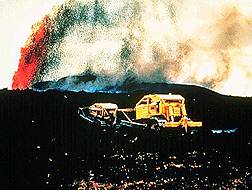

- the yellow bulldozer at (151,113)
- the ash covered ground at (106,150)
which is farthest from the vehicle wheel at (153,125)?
the ash covered ground at (106,150)

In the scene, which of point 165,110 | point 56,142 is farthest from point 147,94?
point 56,142

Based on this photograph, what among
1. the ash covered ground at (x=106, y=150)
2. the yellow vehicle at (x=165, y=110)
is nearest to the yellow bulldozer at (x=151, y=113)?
the yellow vehicle at (x=165, y=110)

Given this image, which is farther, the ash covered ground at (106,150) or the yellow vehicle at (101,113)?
the yellow vehicle at (101,113)

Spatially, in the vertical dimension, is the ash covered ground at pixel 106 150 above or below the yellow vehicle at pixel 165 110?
below

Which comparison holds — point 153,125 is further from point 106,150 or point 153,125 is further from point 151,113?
point 106,150

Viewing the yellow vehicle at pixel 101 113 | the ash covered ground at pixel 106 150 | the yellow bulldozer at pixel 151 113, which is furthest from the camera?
the yellow bulldozer at pixel 151 113

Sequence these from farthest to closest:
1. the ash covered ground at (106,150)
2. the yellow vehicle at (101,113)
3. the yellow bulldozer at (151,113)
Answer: the yellow bulldozer at (151,113), the yellow vehicle at (101,113), the ash covered ground at (106,150)

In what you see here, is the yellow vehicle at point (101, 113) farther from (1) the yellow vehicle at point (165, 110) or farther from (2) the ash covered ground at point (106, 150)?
(1) the yellow vehicle at point (165, 110)

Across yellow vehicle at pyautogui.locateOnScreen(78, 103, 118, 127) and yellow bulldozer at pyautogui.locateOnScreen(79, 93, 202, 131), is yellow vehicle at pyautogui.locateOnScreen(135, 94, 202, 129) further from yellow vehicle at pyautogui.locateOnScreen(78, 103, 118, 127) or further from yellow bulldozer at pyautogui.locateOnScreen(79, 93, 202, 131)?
yellow vehicle at pyautogui.locateOnScreen(78, 103, 118, 127)
